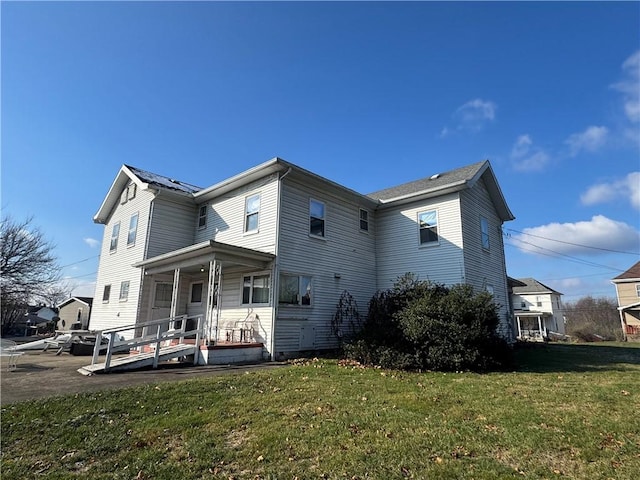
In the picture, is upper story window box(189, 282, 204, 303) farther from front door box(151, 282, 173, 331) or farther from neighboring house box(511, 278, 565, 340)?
neighboring house box(511, 278, 565, 340)

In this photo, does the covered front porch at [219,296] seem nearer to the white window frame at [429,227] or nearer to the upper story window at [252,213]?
the upper story window at [252,213]

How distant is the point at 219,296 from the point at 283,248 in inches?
107

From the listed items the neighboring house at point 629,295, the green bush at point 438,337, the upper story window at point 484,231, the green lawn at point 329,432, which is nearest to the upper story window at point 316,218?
the green bush at point 438,337

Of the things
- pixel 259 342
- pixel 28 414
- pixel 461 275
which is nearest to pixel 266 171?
pixel 259 342

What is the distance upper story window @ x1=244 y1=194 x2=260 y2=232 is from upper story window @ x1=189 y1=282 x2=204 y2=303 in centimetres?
373

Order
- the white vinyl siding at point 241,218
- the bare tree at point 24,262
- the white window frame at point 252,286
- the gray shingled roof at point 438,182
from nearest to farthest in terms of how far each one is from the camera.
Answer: the white window frame at point 252,286 < the white vinyl siding at point 241,218 < the gray shingled roof at point 438,182 < the bare tree at point 24,262

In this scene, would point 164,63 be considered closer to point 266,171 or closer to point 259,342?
point 266,171

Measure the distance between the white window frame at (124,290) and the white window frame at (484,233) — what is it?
1616 cm

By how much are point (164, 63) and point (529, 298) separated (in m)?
47.3

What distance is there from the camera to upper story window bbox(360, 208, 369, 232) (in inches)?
634

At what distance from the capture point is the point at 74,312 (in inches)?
1452

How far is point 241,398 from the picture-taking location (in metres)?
6.20

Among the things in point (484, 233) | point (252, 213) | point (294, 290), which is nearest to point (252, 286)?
point (294, 290)

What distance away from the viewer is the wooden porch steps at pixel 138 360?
8.91 m
